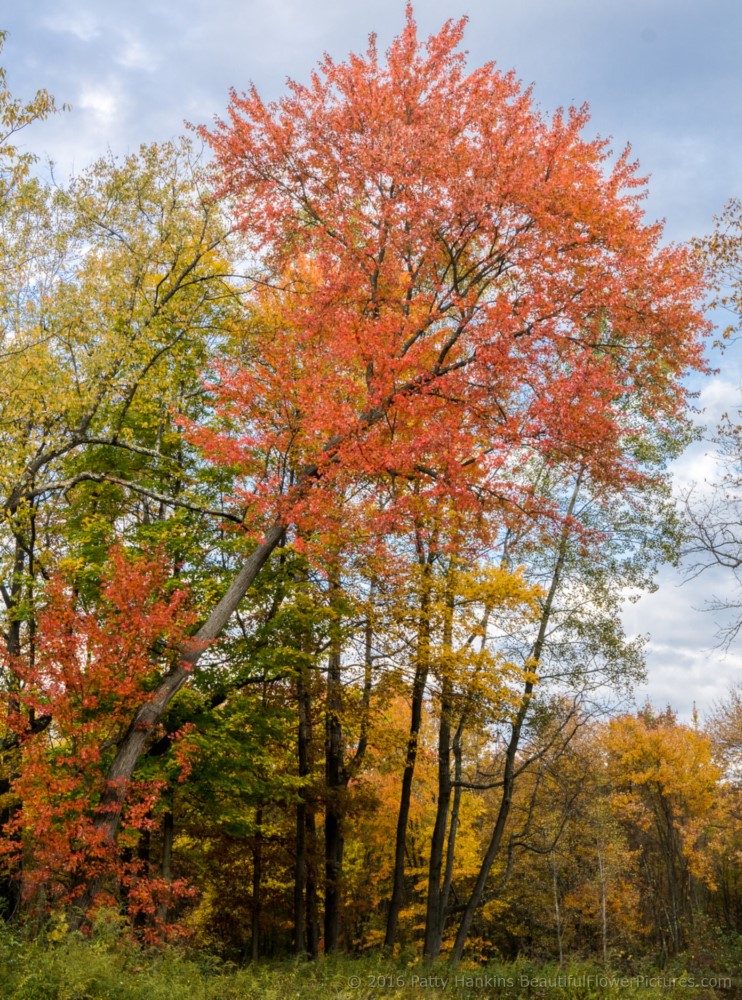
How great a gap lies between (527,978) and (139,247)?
14628 mm

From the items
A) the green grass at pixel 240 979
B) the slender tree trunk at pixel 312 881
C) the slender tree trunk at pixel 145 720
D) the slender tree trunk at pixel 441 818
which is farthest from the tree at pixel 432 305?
the slender tree trunk at pixel 312 881

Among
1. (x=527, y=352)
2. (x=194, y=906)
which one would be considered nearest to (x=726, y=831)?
(x=194, y=906)

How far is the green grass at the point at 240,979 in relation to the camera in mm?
7457

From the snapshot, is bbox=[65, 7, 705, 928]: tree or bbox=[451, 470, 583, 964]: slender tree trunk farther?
bbox=[451, 470, 583, 964]: slender tree trunk

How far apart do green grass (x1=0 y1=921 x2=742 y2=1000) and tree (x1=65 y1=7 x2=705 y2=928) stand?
6.45ft

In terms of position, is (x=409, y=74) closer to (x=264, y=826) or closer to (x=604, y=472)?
(x=604, y=472)

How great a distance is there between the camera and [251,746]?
14734mm

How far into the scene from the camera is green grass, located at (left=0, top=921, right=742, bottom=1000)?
746cm

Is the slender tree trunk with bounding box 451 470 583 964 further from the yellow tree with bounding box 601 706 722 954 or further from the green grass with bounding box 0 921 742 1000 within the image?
the yellow tree with bounding box 601 706 722 954

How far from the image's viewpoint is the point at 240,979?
9164 mm

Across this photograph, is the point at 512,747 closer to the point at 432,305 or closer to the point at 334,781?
the point at 334,781

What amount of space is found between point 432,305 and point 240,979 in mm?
9783

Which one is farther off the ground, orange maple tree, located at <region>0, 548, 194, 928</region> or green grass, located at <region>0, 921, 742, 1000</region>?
orange maple tree, located at <region>0, 548, 194, 928</region>

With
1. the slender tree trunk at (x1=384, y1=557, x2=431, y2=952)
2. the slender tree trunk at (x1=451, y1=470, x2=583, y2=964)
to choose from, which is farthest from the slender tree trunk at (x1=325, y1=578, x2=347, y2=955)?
the slender tree trunk at (x1=451, y1=470, x2=583, y2=964)
